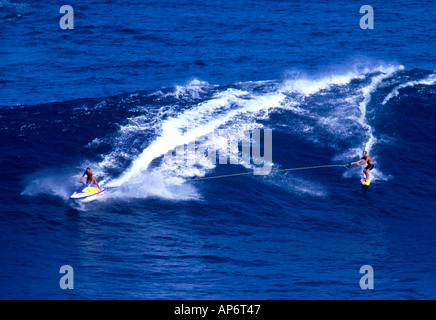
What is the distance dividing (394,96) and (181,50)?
74.2ft

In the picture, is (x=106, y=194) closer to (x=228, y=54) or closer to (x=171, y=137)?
(x=171, y=137)

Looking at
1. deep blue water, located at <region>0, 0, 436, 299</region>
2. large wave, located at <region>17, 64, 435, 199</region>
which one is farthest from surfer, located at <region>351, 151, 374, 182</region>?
large wave, located at <region>17, 64, 435, 199</region>

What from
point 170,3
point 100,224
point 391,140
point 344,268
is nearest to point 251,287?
point 344,268

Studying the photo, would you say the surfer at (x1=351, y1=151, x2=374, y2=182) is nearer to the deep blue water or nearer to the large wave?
the deep blue water

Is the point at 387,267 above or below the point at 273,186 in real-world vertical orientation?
below

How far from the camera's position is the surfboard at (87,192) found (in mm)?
39844

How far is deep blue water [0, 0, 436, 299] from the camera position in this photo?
35.2m

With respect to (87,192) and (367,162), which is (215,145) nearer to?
(367,162)

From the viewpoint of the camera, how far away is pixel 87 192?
40.2 m

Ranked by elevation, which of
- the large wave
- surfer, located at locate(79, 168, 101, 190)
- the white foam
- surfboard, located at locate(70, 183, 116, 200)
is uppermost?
the white foam

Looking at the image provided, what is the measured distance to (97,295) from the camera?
32.2 metres

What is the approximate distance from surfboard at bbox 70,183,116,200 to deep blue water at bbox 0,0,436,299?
0.62 m

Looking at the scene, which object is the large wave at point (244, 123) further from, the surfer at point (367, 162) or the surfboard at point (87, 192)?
the surfboard at point (87, 192)

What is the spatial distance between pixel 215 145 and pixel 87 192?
11931mm
